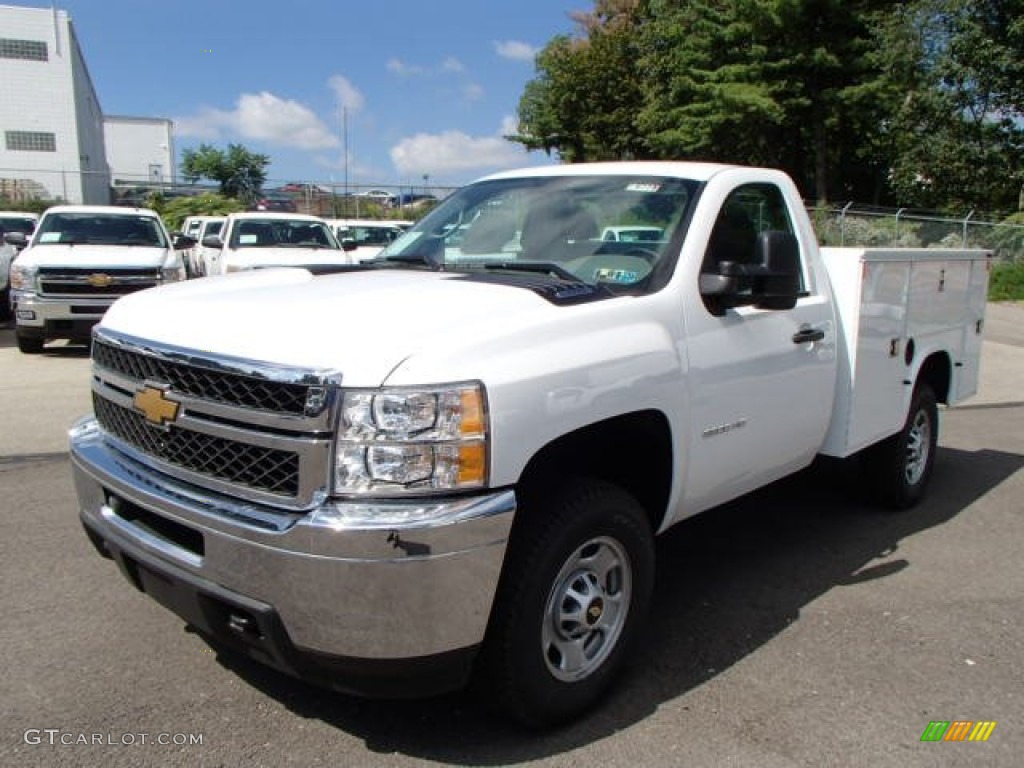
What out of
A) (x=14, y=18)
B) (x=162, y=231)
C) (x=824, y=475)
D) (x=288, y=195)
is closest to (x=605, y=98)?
(x=288, y=195)

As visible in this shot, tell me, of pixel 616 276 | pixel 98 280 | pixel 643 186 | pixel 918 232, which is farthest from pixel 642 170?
pixel 918 232

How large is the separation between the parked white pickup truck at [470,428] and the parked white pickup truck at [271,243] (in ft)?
28.6

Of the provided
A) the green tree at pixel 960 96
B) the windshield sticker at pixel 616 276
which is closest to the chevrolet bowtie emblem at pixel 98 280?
the windshield sticker at pixel 616 276

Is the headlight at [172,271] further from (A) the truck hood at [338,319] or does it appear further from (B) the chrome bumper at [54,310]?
(A) the truck hood at [338,319]

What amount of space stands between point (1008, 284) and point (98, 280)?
2006 cm

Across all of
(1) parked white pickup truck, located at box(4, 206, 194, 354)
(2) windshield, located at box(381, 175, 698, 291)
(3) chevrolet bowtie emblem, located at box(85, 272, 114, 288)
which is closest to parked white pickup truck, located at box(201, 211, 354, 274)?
(1) parked white pickup truck, located at box(4, 206, 194, 354)

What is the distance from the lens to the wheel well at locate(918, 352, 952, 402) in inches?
227

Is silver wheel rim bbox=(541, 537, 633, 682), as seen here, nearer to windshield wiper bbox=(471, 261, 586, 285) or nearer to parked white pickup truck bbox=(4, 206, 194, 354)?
windshield wiper bbox=(471, 261, 586, 285)

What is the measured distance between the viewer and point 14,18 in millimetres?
43312

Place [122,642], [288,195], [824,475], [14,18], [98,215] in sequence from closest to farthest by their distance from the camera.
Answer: [122,642] → [824,475] → [98,215] → [288,195] → [14,18]

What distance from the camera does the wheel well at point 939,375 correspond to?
576 cm

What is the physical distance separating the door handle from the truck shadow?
3.57 ft

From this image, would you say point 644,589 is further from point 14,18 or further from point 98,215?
point 14,18

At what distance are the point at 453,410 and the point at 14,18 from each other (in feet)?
168
